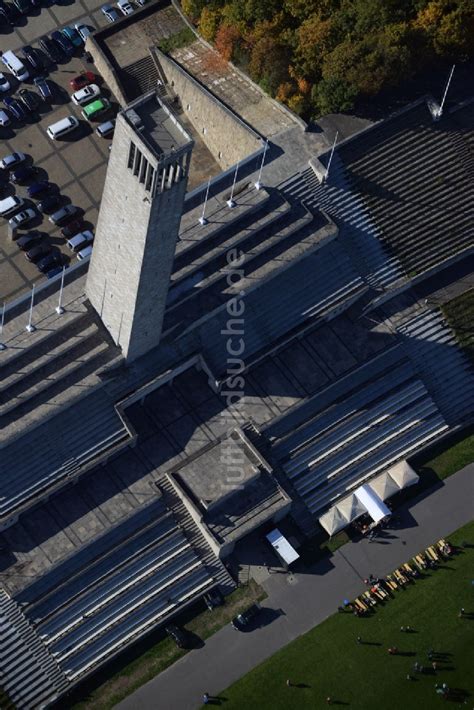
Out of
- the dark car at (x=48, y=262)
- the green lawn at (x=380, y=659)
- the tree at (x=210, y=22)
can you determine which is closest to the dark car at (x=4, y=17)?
the tree at (x=210, y=22)

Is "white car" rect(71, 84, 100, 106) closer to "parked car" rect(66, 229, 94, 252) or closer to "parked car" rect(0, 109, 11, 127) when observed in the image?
"parked car" rect(0, 109, 11, 127)

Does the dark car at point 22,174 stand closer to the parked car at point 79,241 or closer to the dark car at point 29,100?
the dark car at point 29,100

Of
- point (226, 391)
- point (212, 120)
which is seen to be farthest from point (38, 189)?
point (226, 391)

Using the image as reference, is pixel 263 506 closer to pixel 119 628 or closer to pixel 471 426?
pixel 119 628

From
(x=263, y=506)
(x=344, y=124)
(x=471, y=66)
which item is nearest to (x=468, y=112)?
(x=471, y=66)

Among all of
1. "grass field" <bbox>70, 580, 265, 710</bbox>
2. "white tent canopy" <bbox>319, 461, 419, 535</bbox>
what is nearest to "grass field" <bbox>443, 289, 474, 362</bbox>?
"white tent canopy" <bbox>319, 461, 419, 535</bbox>

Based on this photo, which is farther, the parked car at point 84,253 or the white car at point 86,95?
the white car at point 86,95

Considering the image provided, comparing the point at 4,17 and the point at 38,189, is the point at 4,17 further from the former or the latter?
the point at 38,189

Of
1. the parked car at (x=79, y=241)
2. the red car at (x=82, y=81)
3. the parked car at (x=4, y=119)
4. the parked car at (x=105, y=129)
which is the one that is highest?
the parked car at (x=4, y=119)
